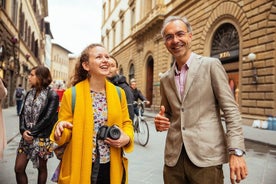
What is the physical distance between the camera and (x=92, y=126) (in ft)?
6.97

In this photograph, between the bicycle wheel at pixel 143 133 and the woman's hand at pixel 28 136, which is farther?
the bicycle wheel at pixel 143 133

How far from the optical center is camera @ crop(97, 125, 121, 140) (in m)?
2.09

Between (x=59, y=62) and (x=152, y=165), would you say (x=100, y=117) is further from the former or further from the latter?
(x=59, y=62)

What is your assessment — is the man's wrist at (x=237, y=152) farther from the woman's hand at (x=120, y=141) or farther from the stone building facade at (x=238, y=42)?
the stone building facade at (x=238, y=42)

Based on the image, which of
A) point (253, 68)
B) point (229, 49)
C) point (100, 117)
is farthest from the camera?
point (229, 49)

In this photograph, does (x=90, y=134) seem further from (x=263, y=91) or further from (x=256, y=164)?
(x=263, y=91)

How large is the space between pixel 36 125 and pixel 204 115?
212 centimetres

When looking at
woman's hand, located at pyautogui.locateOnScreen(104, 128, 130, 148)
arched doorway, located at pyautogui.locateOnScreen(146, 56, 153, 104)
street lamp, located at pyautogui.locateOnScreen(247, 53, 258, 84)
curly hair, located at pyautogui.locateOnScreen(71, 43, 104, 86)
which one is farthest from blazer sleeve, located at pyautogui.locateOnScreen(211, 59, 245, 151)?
arched doorway, located at pyautogui.locateOnScreen(146, 56, 153, 104)

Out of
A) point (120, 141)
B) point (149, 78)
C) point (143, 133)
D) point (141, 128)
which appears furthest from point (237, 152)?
point (149, 78)

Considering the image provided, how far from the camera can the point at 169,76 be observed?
86.4 inches

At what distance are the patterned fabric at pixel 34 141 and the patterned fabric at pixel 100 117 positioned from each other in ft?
4.33

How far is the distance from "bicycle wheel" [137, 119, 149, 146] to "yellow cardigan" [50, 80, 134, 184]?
5.26m

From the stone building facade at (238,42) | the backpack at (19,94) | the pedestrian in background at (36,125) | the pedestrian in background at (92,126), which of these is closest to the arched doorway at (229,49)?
the stone building facade at (238,42)

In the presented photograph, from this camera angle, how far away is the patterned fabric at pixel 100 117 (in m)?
2.19
